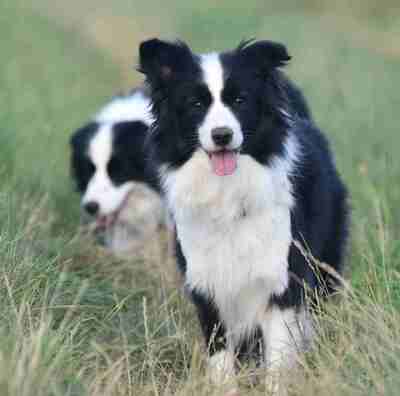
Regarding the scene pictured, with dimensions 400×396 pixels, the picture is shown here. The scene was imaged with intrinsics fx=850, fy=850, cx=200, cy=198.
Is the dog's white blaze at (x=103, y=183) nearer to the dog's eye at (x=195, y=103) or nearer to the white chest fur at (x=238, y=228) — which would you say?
the white chest fur at (x=238, y=228)

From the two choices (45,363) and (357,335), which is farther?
(357,335)

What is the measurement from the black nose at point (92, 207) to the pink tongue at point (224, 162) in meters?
2.98

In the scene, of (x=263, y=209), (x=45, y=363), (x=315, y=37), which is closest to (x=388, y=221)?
(x=263, y=209)

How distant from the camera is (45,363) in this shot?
354cm

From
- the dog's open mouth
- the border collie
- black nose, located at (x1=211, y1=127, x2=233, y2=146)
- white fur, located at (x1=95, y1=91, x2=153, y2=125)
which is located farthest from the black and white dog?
white fur, located at (x1=95, y1=91, x2=153, y2=125)

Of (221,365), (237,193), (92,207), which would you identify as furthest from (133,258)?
(237,193)

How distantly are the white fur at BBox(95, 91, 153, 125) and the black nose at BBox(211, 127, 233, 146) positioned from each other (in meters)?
3.09

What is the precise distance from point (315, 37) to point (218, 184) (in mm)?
10136

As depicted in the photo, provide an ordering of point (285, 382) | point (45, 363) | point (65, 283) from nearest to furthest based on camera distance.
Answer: point (45, 363)
point (285, 382)
point (65, 283)

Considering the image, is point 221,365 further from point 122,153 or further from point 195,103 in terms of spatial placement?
point 122,153

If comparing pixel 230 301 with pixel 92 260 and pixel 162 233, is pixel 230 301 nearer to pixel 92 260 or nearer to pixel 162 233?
pixel 92 260

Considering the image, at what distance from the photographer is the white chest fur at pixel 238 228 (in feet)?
14.2

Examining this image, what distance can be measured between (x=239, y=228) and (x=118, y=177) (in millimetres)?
2978

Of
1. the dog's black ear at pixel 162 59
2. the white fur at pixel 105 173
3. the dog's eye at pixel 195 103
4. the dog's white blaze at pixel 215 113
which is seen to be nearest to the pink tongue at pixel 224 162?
the dog's white blaze at pixel 215 113
